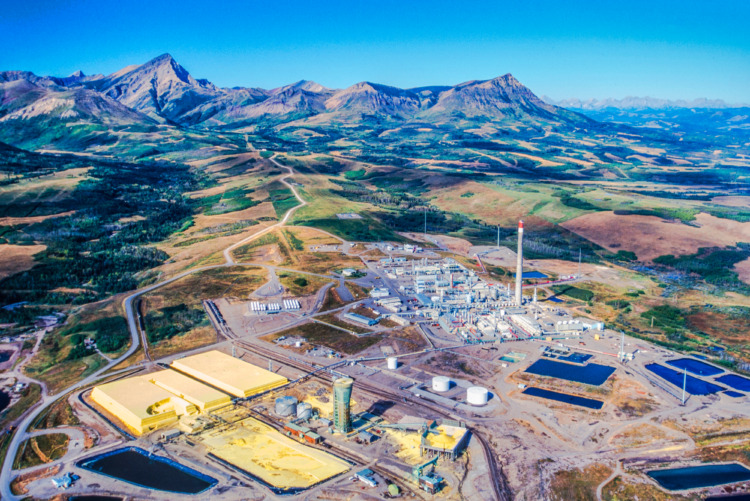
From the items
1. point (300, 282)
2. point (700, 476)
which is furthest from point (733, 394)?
point (300, 282)

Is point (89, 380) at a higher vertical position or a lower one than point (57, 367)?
higher

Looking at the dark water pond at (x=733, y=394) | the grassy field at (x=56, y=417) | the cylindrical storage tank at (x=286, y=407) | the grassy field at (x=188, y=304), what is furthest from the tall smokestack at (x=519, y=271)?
the grassy field at (x=56, y=417)

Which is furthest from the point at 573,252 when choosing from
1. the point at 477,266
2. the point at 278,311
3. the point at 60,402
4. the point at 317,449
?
the point at 60,402

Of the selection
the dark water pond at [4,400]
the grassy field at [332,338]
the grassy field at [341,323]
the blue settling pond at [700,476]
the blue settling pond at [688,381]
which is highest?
the grassy field at [341,323]

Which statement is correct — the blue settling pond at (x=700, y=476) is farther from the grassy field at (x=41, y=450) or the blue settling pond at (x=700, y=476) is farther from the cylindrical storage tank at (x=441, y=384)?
the grassy field at (x=41, y=450)

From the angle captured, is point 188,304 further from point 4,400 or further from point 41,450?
point 41,450
